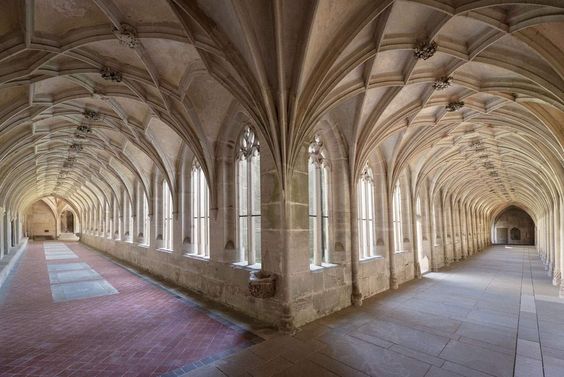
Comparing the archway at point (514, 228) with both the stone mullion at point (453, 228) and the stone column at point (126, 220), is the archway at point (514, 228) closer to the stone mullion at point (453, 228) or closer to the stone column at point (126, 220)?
the stone mullion at point (453, 228)

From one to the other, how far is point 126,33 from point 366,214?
7063 millimetres

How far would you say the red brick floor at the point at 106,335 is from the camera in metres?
3.67

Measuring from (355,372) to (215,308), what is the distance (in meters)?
3.45

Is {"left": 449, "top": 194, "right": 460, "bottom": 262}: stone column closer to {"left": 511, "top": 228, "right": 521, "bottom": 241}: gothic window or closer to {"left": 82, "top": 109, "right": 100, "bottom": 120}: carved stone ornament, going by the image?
{"left": 82, "top": 109, "right": 100, "bottom": 120}: carved stone ornament

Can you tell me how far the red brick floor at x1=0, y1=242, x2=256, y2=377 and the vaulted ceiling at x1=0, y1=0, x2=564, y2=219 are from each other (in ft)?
9.71

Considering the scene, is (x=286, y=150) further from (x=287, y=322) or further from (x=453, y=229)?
(x=453, y=229)

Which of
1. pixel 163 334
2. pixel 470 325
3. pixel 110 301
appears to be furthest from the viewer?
pixel 110 301

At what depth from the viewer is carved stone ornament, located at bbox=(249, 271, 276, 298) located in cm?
476

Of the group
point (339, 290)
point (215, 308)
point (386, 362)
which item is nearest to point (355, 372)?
point (386, 362)

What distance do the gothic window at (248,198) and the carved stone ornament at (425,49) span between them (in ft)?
11.2

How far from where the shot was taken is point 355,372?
11.3ft

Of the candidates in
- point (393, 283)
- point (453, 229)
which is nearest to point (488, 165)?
point (453, 229)

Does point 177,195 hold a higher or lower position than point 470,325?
higher

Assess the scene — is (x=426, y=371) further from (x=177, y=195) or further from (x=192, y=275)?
(x=177, y=195)
